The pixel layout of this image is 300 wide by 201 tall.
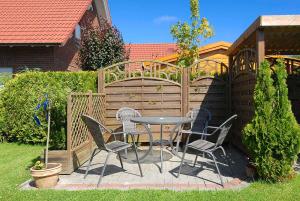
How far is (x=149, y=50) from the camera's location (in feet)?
82.7

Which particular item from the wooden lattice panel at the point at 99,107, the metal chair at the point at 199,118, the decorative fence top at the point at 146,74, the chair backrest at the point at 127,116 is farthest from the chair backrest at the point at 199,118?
the wooden lattice panel at the point at 99,107

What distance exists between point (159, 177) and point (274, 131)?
204cm

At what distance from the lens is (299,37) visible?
296 inches

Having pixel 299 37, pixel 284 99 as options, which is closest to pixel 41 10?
pixel 299 37

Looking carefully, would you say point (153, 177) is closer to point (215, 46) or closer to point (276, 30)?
point (276, 30)

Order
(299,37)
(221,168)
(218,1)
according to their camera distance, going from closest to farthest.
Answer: (221,168) < (299,37) < (218,1)

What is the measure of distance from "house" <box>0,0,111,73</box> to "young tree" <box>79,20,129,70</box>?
81cm

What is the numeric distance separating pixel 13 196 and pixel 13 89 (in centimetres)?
536

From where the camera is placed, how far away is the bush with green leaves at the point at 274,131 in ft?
17.4

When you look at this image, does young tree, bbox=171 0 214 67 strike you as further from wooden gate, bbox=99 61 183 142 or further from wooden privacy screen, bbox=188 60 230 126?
wooden gate, bbox=99 61 183 142

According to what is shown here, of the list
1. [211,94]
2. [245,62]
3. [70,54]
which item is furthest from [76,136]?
[70,54]

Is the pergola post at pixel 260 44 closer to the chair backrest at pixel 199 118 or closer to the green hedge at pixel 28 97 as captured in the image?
the chair backrest at pixel 199 118

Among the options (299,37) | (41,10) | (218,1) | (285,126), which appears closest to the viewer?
(285,126)

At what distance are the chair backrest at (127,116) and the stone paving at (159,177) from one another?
1.16m
